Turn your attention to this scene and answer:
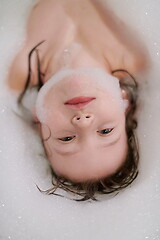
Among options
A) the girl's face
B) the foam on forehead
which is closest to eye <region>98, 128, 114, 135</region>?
the girl's face

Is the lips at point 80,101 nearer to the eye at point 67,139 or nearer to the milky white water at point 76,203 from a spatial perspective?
the eye at point 67,139

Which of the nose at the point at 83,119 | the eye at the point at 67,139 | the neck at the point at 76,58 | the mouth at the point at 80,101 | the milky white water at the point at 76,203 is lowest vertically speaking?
the milky white water at the point at 76,203

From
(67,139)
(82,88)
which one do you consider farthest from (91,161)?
(82,88)

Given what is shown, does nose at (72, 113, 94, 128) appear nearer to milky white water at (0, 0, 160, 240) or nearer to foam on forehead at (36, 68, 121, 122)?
foam on forehead at (36, 68, 121, 122)

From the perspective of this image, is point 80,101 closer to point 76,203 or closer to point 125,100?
point 125,100

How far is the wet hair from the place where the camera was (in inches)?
54.6

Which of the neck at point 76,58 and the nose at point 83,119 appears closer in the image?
the nose at point 83,119

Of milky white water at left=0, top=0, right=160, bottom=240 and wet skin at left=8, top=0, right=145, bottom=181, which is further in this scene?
milky white water at left=0, top=0, right=160, bottom=240

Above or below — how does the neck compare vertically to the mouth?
above

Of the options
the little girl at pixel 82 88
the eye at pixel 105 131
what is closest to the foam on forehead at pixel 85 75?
the little girl at pixel 82 88

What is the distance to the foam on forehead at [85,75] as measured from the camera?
1.38 metres

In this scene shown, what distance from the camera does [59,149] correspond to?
53.3 inches

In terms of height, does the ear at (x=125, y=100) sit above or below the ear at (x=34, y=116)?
below

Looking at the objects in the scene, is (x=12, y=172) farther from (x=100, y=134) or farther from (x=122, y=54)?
(x=122, y=54)
